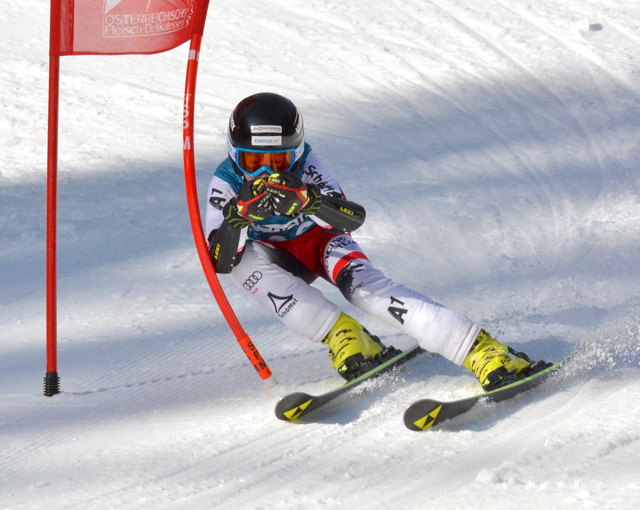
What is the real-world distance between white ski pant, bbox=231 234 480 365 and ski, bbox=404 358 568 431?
0.28 m

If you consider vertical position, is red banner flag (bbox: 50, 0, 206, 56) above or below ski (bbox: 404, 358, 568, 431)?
above

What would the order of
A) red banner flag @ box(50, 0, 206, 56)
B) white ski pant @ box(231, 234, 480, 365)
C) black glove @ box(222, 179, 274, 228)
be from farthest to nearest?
red banner flag @ box(50, 0, 206, 56) < white ski pant @ box(231, 234, 480, 365) < black glove @ box(222, 179, 274, 228)

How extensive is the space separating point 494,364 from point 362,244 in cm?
254

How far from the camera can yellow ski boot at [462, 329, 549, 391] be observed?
4.39 metres

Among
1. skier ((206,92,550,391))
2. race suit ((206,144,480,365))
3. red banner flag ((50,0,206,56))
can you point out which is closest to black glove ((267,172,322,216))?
skier ((206,92,550,391))

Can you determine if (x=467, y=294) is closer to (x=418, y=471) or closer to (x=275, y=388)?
(x=275, y=388)

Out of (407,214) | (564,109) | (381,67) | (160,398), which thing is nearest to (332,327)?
(160,398)

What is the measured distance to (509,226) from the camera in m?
7.00

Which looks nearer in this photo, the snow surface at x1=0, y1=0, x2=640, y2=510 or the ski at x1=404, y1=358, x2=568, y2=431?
the snow surface at x1=0, y1=0, x2=640, y2=510

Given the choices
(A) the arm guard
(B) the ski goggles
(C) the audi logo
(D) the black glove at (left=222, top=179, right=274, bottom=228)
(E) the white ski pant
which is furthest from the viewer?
(C) the audi logo

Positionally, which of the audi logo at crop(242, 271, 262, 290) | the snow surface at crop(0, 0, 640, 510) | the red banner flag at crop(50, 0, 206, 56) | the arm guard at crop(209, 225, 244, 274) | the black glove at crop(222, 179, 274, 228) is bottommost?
the snow surface at crop(0, 0, 640, 510)

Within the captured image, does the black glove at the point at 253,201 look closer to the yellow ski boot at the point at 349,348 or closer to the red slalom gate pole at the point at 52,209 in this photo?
the yellow ski boot at the point at 349,348

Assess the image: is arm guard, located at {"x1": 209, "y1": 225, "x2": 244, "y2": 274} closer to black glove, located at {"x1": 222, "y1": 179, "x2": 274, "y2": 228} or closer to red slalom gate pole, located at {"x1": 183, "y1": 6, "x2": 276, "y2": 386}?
red slalom gate pole, located at {"x1": 183, "y1": 6, "x2": 276, "y2": 386}

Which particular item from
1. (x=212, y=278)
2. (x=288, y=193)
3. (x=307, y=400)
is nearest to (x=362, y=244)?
(x=212, y=278)
